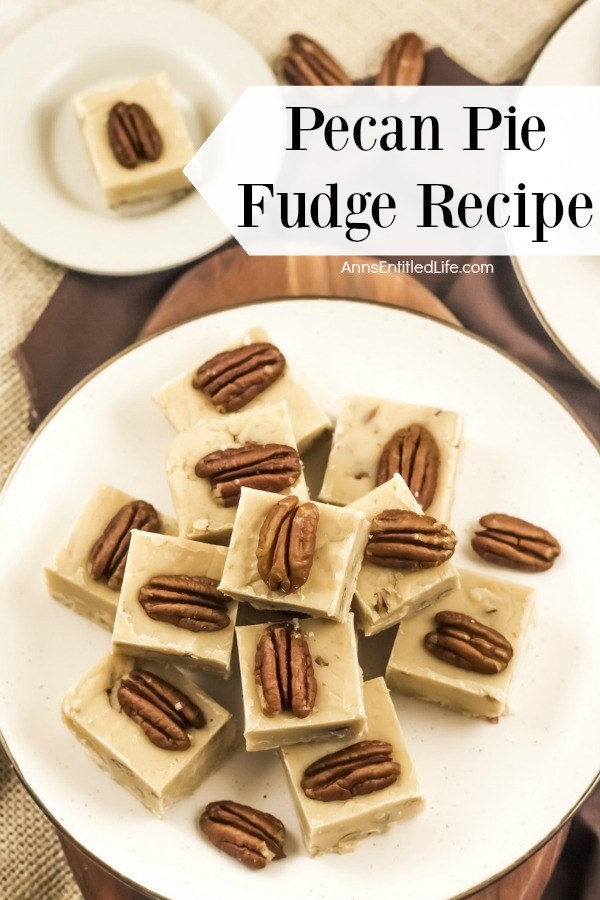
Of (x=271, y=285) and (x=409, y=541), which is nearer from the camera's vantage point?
(x=409, y=541)

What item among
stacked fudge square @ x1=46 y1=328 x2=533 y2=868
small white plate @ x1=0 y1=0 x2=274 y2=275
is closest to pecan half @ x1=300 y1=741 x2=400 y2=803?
stacked fudge square @ x1=46 y1=328 x2=533 y2=868

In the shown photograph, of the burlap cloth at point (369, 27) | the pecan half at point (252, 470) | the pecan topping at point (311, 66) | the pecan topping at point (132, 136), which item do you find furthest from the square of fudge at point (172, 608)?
the pecan topping at point (311, 66)

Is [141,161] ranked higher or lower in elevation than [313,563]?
higher

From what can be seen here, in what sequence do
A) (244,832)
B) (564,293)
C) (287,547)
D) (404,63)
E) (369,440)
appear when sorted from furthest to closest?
(404,63), (564,293), (369,440), (244,832), (287,547)

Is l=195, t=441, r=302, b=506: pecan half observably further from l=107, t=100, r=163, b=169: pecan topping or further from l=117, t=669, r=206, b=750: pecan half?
l=107, t=100, r=163, b=169: pecan topping

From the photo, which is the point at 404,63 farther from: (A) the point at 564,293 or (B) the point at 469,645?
(B) the point at 469,645

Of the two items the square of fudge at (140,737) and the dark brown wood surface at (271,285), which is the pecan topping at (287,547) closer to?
the square of fudge at (140,737)

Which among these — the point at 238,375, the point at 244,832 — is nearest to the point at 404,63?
the point at 238,375
